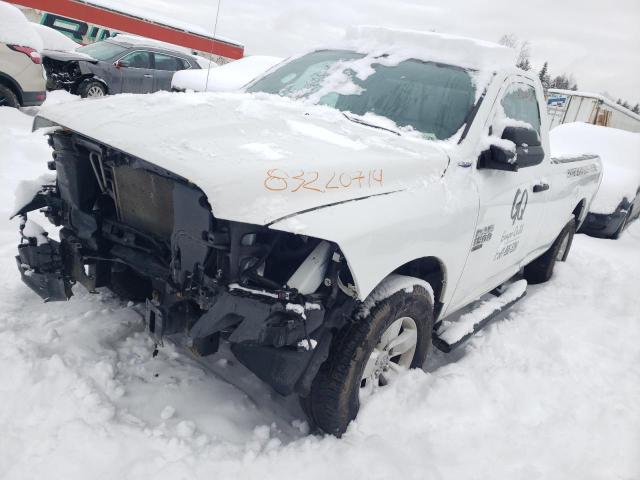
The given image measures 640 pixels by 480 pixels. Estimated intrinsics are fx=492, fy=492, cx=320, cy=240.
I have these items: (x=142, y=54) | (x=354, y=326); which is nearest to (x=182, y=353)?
(x=354, y=326)

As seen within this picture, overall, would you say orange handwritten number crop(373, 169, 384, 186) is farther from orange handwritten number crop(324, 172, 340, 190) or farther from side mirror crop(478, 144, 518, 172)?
side mirror crop(478, 144, 518, 172)

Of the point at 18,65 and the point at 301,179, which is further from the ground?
the point at 301,179

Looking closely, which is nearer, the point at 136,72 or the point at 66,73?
the point at 66,73

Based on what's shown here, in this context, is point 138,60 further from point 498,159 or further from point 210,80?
point 498,159

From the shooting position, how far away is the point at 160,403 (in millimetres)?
2566

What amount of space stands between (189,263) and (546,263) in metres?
4.31

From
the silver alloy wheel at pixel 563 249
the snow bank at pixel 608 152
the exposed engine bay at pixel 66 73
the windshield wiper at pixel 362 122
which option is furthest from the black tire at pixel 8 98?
the snow bank at pixel 608 152

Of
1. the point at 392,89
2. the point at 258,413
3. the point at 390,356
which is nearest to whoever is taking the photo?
the point at 258,413

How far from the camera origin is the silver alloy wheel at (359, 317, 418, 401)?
2.59m

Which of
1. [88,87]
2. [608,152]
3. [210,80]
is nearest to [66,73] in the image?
[88,87]

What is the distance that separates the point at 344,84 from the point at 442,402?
210 centimetres

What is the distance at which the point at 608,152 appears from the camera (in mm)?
9156

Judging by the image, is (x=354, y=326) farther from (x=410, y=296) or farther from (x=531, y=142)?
(x=531, y=142)

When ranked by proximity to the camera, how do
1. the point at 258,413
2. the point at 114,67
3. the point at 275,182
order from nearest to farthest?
the point at 275,182, the point at 258,413, the point at 114,67
